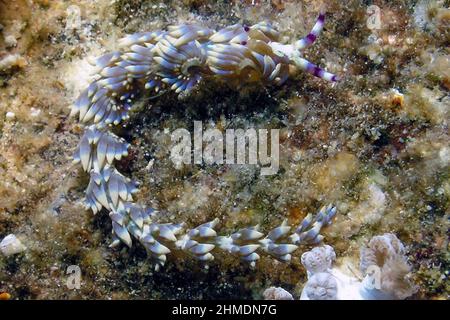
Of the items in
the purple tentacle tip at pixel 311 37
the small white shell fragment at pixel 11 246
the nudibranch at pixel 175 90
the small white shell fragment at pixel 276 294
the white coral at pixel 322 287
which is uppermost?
the purple tentacle tip at pixel 311 37

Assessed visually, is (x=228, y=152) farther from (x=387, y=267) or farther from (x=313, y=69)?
(x=387, y=267)

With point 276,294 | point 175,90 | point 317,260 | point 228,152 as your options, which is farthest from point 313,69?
point 276,294

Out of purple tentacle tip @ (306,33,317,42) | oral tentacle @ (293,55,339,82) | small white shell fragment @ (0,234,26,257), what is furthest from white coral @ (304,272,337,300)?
small white shell fragment @ (0,234,26,257)

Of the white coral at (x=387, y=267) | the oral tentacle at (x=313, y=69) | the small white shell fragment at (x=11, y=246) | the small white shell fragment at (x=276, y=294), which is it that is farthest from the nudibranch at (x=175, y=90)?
the small white shell fragment at (x=11, y=246)

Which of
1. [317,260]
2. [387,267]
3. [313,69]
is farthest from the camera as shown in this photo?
[313,69]

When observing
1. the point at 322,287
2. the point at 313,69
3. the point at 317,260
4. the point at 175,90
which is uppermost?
the point at 313,69

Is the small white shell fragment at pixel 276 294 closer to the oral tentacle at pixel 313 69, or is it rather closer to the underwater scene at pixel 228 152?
the underwater scene at pixel 228 152
